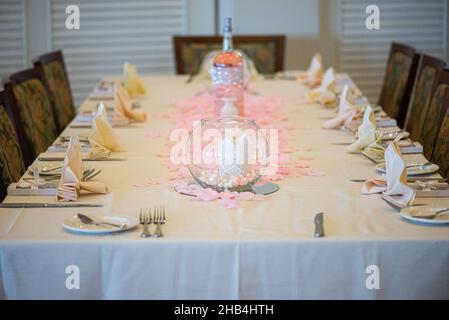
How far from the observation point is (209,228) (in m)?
2.07

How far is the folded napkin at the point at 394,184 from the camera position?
2250 millimetres

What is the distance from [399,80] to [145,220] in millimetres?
2636

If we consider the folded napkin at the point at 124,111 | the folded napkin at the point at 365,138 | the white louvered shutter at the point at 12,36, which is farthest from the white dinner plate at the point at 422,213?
the white louvered shutter at the point at 12,36

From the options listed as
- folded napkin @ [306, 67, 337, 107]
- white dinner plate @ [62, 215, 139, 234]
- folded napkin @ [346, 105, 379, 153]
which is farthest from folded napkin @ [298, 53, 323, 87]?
white dinner plate @ [62, 215, 139, 234]

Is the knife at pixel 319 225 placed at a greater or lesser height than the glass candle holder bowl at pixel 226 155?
lesser

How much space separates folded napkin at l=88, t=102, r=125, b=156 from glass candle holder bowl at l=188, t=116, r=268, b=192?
602mm

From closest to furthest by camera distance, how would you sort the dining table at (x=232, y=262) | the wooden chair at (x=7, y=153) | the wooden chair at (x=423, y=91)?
the dining table at (x=232, y=262) < the wooden chair at (x=7, y=153) < the wooden chair at (x=423, y=91)

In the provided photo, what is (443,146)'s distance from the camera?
295 centimetres

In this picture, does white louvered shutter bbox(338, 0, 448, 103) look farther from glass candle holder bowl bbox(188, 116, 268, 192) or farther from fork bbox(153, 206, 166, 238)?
fork bbox(153, 206, 166, 238)

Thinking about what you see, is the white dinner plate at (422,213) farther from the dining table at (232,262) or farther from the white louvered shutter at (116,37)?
the white louvered shutter at (116,37)

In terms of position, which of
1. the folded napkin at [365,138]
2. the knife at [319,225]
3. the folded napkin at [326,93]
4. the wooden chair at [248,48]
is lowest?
the knife at [319,225]

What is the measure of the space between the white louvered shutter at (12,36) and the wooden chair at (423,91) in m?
2.80

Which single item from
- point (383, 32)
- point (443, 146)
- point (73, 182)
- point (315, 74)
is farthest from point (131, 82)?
point (383, 32)

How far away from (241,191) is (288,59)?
3.40 metres
